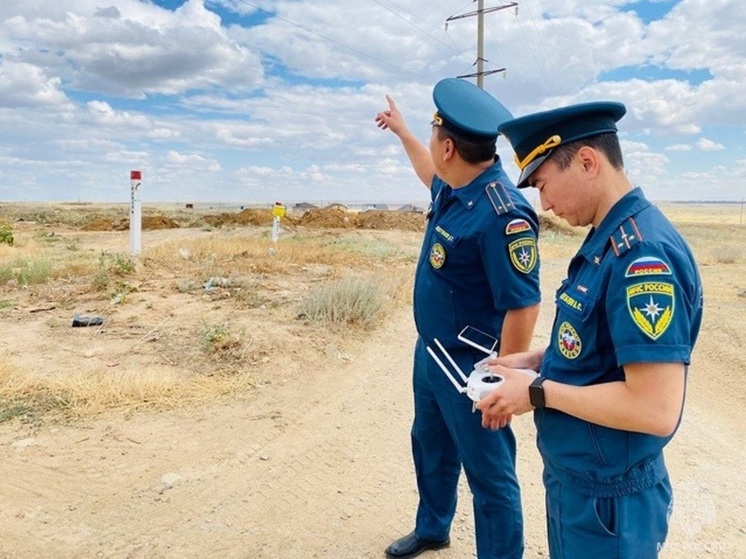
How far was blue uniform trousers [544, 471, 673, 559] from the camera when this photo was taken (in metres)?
1.52

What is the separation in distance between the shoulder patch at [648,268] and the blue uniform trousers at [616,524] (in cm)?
60

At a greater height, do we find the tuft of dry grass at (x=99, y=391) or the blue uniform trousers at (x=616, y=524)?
the blue uniform trousers at (x=616, y=524)

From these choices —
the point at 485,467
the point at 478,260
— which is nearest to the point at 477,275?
the point at 478,260

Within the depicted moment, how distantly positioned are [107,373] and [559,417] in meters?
4.28

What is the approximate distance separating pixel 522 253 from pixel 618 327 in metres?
0.87

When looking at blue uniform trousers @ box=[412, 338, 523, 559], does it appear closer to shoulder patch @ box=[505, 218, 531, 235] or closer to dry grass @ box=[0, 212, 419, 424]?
shoulder patch @ box=[505, 218, 531, 235]

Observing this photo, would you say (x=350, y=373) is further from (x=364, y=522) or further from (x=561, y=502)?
(x=561, y=502)

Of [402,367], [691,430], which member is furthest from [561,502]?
[402,367]

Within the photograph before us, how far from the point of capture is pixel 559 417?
64.7 inches

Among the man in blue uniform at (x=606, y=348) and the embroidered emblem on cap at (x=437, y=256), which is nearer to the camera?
the man in blue uniform at (x=606, y=348)

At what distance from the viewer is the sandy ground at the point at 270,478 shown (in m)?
3.08

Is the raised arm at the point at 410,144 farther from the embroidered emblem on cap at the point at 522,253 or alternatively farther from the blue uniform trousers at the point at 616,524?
the blue uniform trousers at the point at 616,524

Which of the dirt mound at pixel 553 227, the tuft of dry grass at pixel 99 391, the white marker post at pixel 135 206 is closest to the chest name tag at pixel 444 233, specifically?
the tuft of dry grass at pixel 99 391

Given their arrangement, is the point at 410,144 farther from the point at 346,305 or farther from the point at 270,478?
the point at 346,305
